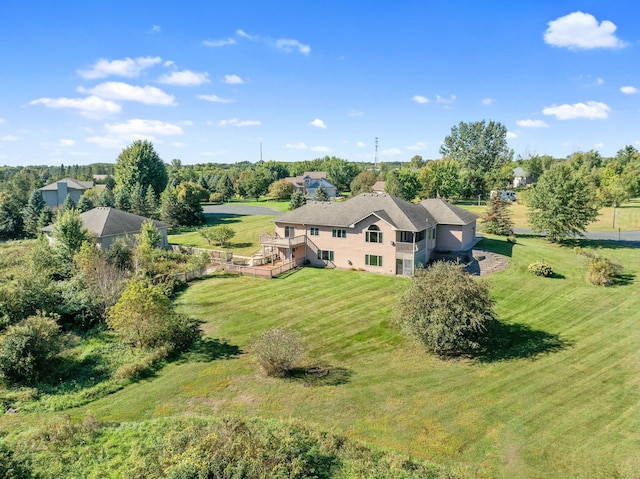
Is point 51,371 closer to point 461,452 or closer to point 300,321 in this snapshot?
point 300,321

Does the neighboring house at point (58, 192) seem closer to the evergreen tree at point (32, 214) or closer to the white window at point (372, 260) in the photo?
the evergreen tree at point (32, 214)

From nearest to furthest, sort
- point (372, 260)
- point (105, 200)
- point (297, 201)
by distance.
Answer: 1. point (372, 260)
2. point (105, 200)
3. point (297, 201)

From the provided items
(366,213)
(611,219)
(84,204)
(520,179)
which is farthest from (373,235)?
(520,179)

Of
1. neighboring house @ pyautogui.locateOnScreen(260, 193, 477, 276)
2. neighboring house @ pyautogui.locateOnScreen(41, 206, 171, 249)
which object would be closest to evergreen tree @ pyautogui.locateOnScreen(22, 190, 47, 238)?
neighboring house @ pyautogui.locateOnScreen(41, 206, 171, 249)

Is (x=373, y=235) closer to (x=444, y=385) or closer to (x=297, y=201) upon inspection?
(x=444, y=385)

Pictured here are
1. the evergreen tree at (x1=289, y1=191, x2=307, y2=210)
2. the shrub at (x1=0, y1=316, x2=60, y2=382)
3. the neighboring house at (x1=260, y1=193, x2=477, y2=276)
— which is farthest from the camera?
the evergreen tree at (x1=289, y1=191, x2=307, y2=210)

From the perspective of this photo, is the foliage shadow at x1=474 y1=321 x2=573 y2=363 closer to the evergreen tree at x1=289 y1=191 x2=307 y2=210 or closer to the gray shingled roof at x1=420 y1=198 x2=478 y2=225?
the gray shingled roof at x1=420 y1=198 x2=478 y2=225
